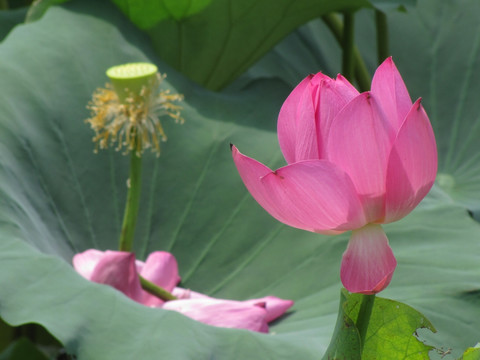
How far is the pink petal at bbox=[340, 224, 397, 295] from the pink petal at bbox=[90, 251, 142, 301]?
24.7 inches

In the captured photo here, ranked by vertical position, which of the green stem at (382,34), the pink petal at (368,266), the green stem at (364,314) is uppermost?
the pink petal at (368,266)

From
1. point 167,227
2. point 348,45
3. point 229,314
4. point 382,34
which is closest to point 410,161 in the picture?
point 229,314

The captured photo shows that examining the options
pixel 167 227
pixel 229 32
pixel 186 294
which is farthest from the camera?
pixel 229 32

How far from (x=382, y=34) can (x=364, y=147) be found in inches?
57.9

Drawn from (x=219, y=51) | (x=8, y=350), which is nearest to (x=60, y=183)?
(x=219, y=51)

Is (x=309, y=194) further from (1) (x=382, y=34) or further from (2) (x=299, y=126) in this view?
(1) (x=382, y=34)

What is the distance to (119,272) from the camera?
99 cm

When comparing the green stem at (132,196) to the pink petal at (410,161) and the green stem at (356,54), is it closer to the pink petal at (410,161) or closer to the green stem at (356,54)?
the pink petal at (410,161)

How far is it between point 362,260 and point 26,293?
0.53 m

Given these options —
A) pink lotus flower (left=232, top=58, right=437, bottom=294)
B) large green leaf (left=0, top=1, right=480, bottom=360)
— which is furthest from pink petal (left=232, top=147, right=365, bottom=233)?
large green leaf (left=0, top=1, right=480, bottom=360)

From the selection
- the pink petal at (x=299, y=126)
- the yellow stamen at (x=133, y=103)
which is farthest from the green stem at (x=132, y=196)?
the pink petal at (x=299, y=126)

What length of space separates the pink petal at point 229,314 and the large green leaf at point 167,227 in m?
0.05

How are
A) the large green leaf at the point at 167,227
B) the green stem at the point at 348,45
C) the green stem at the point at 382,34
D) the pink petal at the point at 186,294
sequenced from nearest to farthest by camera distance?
the large green leaf at the point at 167,227 < the pink petal at the point at 186,294 < the green stem at the point at 348,45 < the green stem at the point at 382,34

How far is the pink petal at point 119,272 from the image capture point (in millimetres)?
986
